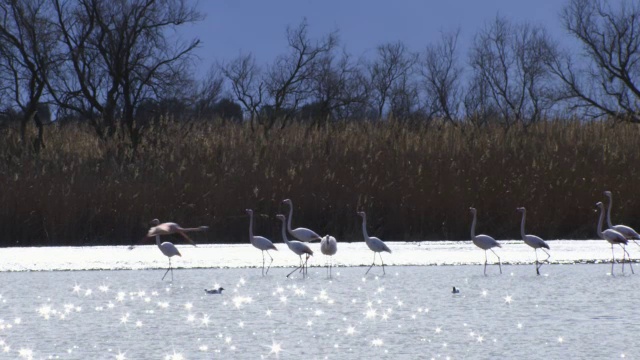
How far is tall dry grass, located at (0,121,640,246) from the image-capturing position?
20281mm

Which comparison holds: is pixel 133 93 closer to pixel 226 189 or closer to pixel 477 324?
pixel 226 189

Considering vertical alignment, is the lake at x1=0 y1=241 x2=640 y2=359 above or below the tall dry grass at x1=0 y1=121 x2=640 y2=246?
below

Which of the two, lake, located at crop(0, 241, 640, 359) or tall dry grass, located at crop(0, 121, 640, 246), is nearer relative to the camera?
lake, located at crop(0, 241, 640, 359)

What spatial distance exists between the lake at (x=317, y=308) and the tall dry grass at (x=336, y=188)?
2.98m

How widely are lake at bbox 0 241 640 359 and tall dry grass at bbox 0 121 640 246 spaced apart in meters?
2.98

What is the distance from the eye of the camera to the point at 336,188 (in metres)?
20.8

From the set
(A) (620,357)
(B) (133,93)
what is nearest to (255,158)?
(A) (620,357)

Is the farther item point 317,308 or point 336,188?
point 336,188

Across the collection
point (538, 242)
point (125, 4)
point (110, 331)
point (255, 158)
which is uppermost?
point (125, 4)

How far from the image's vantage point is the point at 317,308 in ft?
36.6

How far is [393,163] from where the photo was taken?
71.3 feet

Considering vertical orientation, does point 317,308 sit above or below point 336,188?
below

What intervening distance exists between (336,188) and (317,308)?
9.71 m

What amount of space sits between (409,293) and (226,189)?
8663 millimetres
